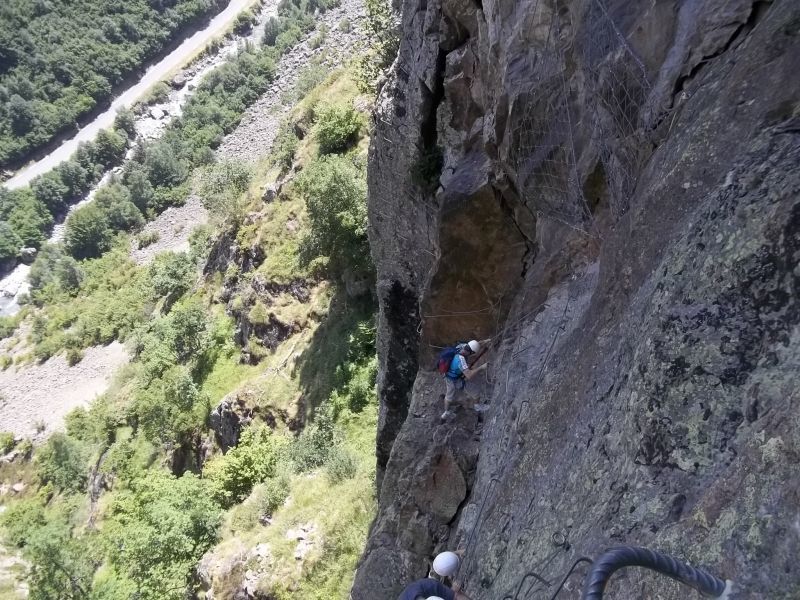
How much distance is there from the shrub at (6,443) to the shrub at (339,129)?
116 ft

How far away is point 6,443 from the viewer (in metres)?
42.9

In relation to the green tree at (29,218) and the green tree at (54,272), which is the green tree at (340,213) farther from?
the green tree at (29,218)

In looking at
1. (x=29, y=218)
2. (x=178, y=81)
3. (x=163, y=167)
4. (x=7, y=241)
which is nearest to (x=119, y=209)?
(x=163, y=167)

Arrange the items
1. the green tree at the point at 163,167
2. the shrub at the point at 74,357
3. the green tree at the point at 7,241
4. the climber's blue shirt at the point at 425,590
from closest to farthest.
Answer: the climber's blue shirt at the point at 425,590 → the shrub at the point at 74,357 → the green tree at the point at 163,167 → the green tree at the point at 7,241

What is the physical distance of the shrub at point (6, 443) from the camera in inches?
1684

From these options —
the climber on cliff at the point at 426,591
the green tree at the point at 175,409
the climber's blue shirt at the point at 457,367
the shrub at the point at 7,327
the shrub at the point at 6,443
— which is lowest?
the shrub at the point at 6,443

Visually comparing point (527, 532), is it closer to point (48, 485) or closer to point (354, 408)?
point (354, 408)

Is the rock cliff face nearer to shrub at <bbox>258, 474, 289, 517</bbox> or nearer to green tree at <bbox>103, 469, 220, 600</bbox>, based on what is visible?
shrub at <bbox>258, 474, 289, 517</bbox>

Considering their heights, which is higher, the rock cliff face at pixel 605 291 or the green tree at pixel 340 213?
the rock cliff face at pixel 605 291

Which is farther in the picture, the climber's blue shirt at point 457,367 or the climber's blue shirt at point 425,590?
the climber's blue shirt at point 457,367

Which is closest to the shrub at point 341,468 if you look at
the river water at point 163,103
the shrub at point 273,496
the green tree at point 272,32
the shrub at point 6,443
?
the shrub at point 273,496

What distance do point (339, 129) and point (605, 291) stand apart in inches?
953

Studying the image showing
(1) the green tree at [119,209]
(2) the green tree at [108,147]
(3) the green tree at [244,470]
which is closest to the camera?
(3) the green tree at [244,470]

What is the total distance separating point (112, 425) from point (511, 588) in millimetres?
36421
